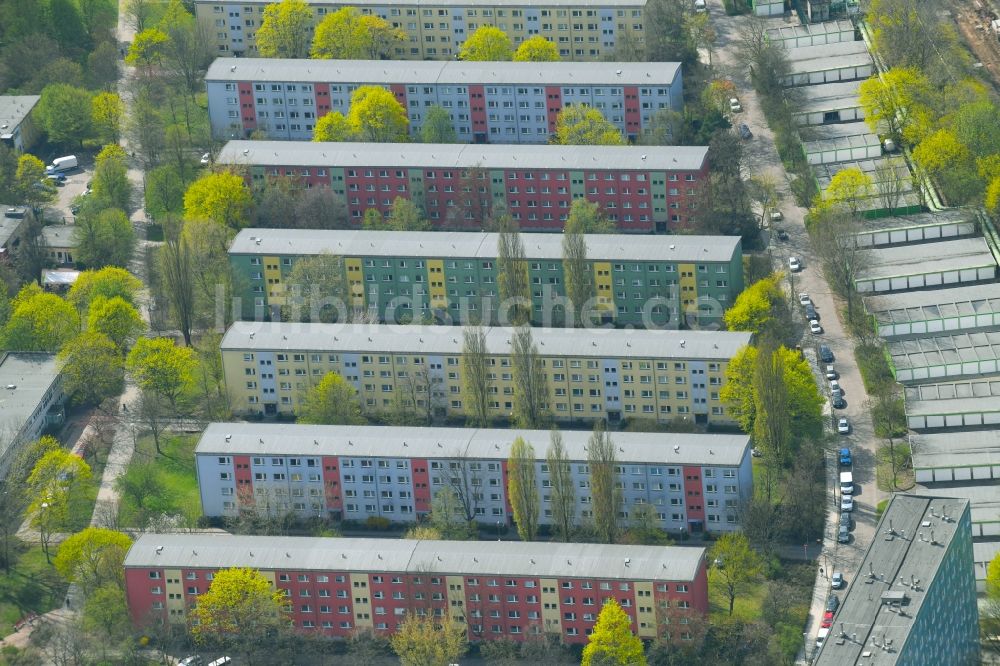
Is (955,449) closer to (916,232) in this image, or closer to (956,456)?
(956,456)

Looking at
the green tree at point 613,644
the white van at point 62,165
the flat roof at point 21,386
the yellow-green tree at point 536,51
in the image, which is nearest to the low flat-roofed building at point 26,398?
the flat roof at point 21,386

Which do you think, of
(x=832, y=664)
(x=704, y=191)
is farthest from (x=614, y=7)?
(x=832, y=664)

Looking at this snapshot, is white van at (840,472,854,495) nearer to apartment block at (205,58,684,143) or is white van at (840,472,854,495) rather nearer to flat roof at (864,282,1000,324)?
flat roof at (864,282,1000,324)

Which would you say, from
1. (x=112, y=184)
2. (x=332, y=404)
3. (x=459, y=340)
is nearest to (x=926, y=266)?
(x=459, y=340)

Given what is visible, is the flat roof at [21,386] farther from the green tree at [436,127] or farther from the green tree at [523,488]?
the green tree at [436,127]

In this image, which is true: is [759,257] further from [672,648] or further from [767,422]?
[672,648]

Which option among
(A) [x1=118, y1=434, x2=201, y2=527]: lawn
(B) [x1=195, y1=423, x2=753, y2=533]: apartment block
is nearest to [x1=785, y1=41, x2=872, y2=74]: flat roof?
(B) [x1=195, y1=423, x2=753, y2=533]: apartment block
